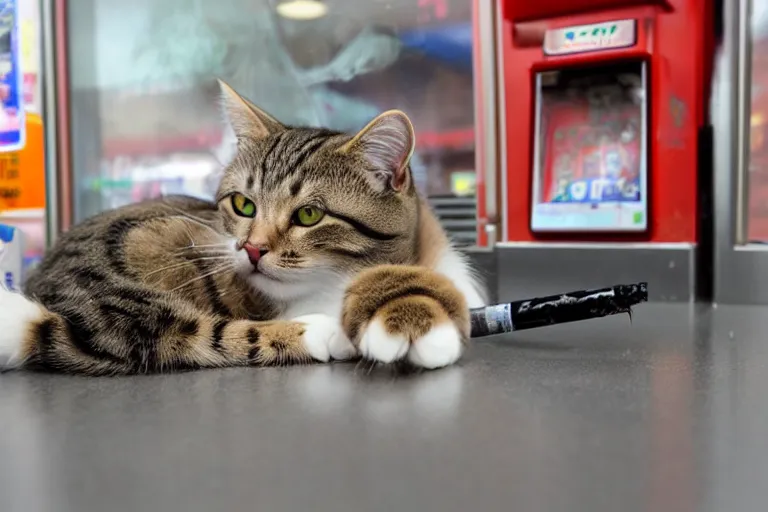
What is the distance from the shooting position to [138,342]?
2.75 feet

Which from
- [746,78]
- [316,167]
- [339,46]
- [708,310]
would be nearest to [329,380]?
[316,167]

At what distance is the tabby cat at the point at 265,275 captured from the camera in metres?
0.83

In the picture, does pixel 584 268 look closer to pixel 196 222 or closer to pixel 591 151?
pixel 591 151

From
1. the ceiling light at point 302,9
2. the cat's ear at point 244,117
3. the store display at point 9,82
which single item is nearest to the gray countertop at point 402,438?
the cat's ear at point 244,117

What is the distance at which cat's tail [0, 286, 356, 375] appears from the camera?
2.73 ft

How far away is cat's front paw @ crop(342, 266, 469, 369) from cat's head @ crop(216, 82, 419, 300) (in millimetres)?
93

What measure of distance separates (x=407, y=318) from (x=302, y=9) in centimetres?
169

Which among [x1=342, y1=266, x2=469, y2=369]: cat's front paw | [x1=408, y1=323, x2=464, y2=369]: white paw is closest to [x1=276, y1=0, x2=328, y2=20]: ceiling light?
[x1=342, y1=266, x2=469, y2=369]: cat's front paw

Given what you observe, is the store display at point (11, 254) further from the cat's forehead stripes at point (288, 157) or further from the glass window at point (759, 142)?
the glass window at point (759, 142)

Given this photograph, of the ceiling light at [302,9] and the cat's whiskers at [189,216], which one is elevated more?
the ceiling light at [302,9]

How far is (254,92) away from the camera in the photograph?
2291mm

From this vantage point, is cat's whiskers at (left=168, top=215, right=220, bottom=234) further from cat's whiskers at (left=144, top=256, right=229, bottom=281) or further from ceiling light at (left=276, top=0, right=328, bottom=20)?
ceiling light at (left=276, top=0, right=328, bottom=20)

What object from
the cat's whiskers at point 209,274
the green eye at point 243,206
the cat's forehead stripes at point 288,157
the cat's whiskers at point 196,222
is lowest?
the cat's whiskers at point 209,274

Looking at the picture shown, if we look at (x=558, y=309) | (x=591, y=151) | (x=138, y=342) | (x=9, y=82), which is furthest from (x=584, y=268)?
(x=9, y=82)
